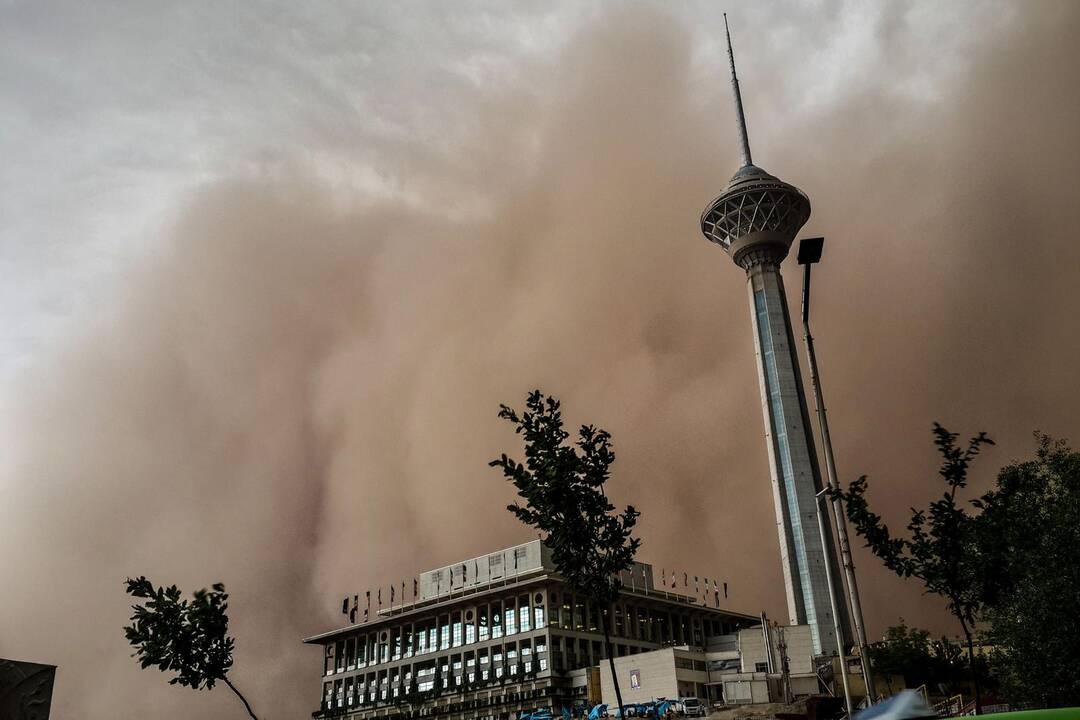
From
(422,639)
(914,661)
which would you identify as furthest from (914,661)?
(422,639)

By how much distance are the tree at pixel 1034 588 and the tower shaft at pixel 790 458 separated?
84106mm

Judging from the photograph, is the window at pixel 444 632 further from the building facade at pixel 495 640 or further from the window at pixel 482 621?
the window at pixel 482 621

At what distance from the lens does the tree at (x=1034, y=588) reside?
84.2 ft

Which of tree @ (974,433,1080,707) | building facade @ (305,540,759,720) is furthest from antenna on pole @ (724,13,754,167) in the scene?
tree @ (974,433,1080,707)

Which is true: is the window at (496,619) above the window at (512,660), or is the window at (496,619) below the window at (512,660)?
above

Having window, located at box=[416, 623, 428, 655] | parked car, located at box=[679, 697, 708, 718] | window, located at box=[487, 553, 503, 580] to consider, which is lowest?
parked car, located at box=[679, 697, 708, 718]

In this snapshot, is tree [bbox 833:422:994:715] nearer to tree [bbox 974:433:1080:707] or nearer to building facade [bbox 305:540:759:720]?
tree [bbox 974:433:1080:707]

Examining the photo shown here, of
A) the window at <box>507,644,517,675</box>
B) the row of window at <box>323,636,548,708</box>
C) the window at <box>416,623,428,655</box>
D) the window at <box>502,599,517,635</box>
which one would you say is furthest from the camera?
the window at <box>416,623,428,655</box>

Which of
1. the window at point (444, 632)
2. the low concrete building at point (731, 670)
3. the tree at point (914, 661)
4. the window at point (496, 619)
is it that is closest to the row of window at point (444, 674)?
the window at point (444, 632)

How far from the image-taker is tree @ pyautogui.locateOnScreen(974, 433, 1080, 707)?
25.7m

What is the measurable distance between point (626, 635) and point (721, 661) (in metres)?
26.3

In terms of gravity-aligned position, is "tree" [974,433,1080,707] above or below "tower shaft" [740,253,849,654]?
below

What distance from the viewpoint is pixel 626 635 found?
140 m

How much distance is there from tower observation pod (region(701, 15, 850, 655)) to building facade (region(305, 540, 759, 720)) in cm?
2321
